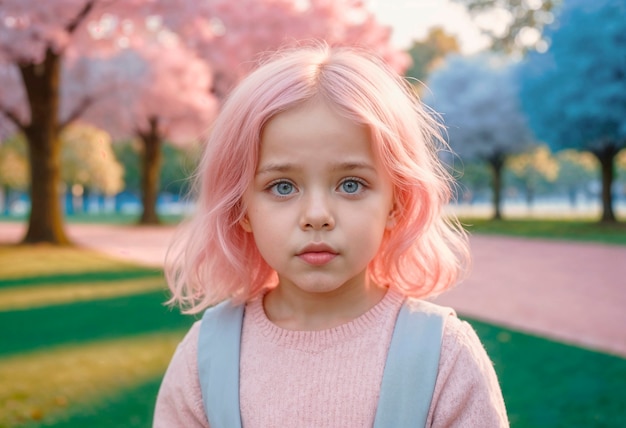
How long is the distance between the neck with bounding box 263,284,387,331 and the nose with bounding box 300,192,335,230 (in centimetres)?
25

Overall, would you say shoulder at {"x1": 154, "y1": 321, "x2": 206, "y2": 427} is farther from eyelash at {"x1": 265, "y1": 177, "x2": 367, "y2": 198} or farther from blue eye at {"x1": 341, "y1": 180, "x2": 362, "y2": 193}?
blue eye at {"x1": 341, "y1": 180, "x2": 362, "y2": 193}

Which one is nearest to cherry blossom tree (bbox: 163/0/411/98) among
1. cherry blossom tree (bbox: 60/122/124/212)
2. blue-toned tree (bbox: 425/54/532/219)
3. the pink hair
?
blue-toned tree (bbox: 425/54/532/219)

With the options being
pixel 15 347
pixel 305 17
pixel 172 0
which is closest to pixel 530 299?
pixel 15 347

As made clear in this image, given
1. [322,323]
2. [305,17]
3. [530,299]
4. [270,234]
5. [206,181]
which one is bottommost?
[530,299]

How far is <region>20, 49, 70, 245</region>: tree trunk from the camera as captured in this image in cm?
1434

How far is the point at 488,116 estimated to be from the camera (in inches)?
1112

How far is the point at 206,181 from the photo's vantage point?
5.79 feet

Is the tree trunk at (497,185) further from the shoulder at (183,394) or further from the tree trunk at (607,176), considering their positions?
the shoulder at (183,394)

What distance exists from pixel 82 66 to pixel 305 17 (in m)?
8.40

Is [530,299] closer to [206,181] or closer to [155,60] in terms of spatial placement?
[206,181]

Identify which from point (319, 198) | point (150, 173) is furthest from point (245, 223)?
point (150, 173)

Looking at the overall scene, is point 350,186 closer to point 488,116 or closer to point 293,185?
point 293,185

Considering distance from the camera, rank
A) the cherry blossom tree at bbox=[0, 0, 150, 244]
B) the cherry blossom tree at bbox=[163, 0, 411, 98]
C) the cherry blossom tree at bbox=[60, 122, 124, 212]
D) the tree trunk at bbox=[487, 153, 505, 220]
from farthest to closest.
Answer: the cherry blossom tree at bbox=[60, 122, 124, 212] → the tree trunk at bbox=[487, 153, 505, 220] → the cherry blossom tree at bbox=[163, 0, 411, 98] → the cherry blossom tree at bbox=[0, 0, 150, 244]

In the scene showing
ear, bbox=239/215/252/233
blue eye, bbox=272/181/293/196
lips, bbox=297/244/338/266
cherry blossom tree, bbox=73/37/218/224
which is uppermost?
cherry blossom tree, bbox=73/37/218/224
